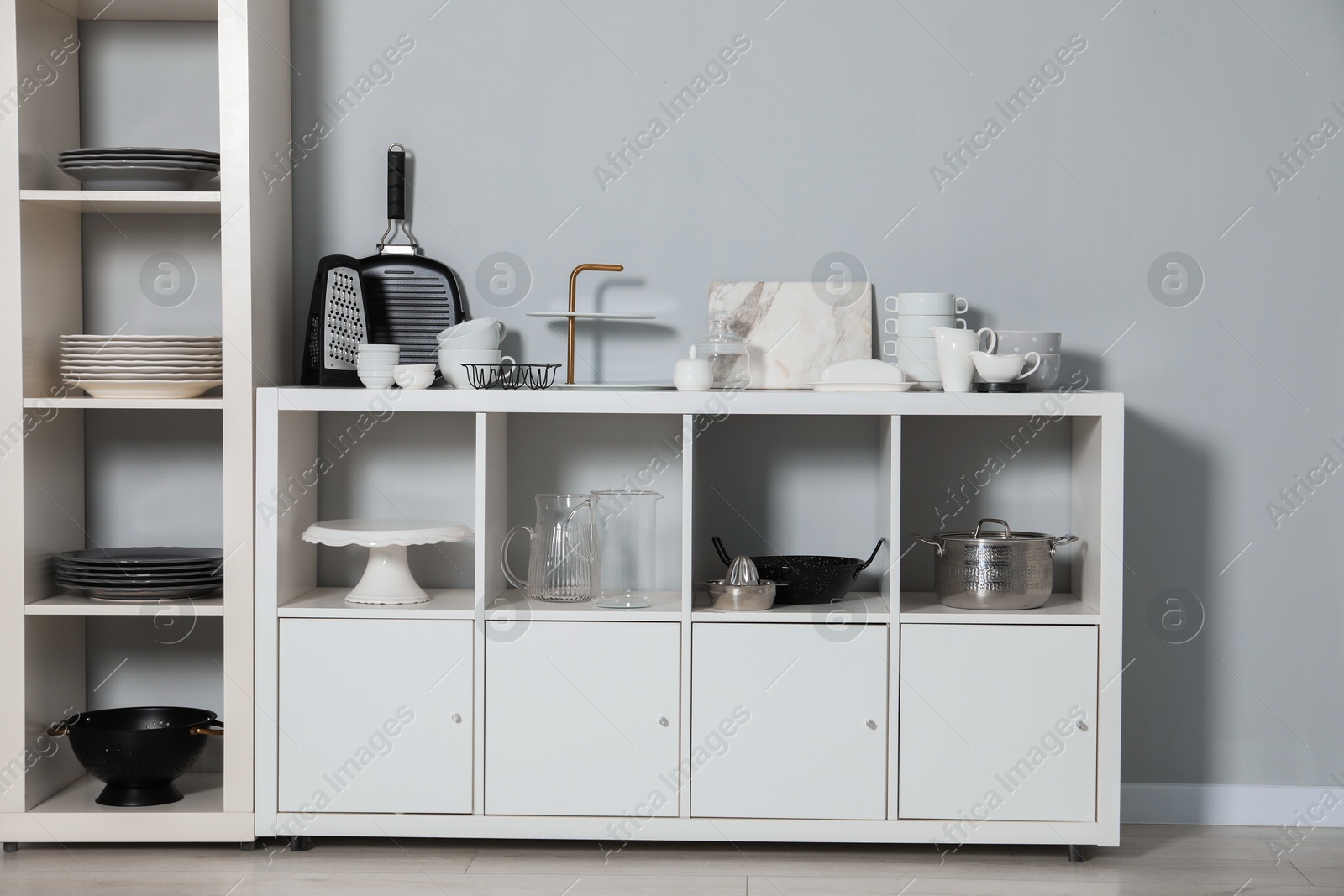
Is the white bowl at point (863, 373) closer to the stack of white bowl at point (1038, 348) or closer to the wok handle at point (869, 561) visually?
the stack of white bowl at point (1038, 348)

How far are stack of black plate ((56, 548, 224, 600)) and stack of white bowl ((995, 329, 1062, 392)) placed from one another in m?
1.74

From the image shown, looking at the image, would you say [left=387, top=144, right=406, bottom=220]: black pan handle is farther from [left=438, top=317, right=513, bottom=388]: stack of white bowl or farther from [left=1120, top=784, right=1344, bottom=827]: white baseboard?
[left=1120, top=784, right=1344, bottom=827]: white baseboard

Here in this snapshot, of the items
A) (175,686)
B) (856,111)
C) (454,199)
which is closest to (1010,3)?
(856,111)

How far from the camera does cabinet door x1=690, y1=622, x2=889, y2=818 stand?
90.7 inches

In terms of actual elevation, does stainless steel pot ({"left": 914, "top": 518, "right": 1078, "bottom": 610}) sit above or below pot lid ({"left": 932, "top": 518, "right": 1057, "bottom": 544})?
below

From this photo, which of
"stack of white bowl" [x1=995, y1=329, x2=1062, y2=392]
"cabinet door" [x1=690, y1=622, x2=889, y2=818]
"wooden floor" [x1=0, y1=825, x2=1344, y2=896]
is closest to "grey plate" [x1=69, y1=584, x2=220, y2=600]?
"wooden floor" [x1=0, y1=825, x2=1344, y2=896]

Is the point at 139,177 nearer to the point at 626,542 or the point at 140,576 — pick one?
the point at 140,576

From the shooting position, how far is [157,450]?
270cm

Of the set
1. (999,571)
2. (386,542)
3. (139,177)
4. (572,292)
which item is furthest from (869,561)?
(139,177)

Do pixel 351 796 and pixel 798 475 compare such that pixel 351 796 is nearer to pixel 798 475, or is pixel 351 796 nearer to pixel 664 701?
pixel 664 701

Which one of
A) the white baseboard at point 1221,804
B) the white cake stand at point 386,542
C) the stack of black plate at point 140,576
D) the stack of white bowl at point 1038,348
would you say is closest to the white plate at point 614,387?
the white cake stand at point 386,542

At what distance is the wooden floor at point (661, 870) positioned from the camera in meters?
2.20

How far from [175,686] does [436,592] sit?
69cm

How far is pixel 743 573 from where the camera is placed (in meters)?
2.36
